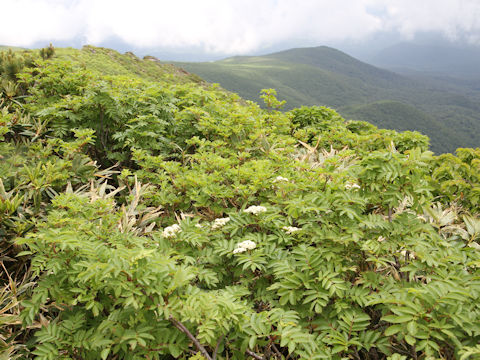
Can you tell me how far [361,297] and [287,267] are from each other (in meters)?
0.58

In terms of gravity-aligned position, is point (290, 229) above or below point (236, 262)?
above

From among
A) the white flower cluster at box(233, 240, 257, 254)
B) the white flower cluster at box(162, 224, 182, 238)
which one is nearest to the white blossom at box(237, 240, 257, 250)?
the white flower cluster at box(233, 240, 257, 254)

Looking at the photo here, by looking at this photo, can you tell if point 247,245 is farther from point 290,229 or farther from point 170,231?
point 170,231

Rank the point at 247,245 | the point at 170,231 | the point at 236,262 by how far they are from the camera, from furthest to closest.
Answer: the point at 236,262 < the point at 170,231 < the point at 247,245

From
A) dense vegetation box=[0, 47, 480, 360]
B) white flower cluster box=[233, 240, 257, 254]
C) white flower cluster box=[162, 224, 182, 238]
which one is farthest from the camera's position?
white flower cluster box=[162, 224, 182, 238]

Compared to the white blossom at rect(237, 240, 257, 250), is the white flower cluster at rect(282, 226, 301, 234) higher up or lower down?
higher up

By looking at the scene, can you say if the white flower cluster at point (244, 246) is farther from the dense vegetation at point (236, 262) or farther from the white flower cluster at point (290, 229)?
the white flower cluster at point (290, 229)

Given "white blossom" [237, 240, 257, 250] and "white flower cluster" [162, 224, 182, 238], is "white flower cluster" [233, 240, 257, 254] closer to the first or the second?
"white blossom" [237, 240, 257, 250]

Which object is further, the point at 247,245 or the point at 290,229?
the point at 290,229

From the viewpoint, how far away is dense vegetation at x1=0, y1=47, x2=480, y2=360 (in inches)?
74.3

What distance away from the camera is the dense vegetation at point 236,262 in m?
1.89

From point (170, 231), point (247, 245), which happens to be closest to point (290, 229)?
point (247, 245)

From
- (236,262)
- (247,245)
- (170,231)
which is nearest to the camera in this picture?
(247,245)

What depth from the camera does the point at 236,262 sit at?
106 inches
